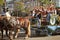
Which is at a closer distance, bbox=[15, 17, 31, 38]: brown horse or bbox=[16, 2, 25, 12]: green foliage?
bbox=[15, 17, 31, 38]: brown horse

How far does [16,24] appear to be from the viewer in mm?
10914

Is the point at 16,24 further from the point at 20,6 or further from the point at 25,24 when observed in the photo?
the point at 20,6

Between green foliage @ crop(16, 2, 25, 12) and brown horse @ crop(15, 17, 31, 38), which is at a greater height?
Answer: green foliage @ crop(16, 2, 25, 12)

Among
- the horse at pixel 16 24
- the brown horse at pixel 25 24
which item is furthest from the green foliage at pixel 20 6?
the brown horse at pixel 25 24

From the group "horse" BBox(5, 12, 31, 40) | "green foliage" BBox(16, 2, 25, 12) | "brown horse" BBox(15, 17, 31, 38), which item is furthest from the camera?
"green foliage" BBox(16, 2, 25, 12)

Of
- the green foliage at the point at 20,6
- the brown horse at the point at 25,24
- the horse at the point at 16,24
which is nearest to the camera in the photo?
the horse at the point at 16,24

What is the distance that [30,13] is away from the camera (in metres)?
12.6

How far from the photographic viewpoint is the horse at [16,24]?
1070 centimetres

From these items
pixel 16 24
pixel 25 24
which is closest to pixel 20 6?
pixel 25 24

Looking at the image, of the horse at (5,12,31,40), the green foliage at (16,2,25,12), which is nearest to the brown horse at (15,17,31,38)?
the horse at (5,12,31,40)

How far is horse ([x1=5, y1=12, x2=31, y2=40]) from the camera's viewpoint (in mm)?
10695

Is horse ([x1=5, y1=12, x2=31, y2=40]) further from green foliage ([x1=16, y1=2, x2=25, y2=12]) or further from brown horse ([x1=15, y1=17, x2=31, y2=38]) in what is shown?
green foliage ([x1=16, y1=2, x2=25, y2=12])

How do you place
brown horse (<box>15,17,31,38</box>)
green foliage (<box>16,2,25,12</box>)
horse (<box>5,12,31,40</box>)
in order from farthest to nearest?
green foliage (<box>16,2,25,12</box>)
brown horse (<box>15,17,31,38</box>)
horse (<box>5,12,31,40</box>)

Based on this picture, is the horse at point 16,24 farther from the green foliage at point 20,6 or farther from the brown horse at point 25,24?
the green foliage at point 20,6
